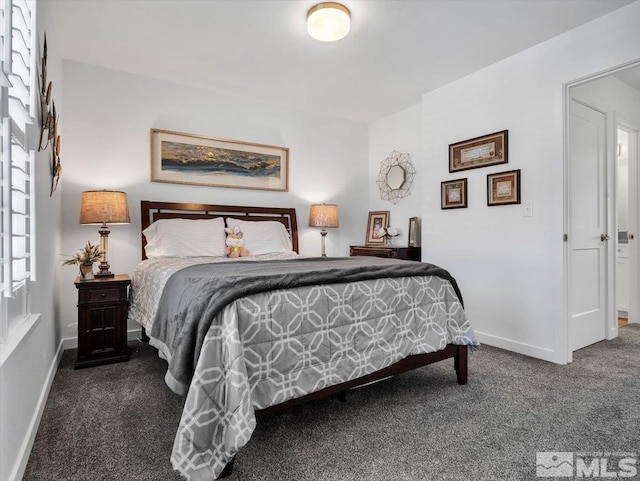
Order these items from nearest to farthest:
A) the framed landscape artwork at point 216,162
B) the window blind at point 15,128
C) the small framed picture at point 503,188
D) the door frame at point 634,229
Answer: the window blind at point 15,128 → the small framed picture at point 503,188 → the framed landscape artwork at point 216,162 → the door frame at point 634,229

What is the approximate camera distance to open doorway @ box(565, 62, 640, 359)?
3.09 metres

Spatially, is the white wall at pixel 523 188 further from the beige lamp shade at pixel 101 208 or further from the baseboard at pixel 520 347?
the beige lamp shade at pixel 101 208

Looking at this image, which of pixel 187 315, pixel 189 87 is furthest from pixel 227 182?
pixel 187 315

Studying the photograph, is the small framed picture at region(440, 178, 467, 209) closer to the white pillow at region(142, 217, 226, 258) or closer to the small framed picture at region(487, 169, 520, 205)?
the small framed picture at region(487, 169, 520, 205)

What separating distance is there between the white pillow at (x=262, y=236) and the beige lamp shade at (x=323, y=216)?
520 mm

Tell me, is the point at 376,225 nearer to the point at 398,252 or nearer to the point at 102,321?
the point at 398,252

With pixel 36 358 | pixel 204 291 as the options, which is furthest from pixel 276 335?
pixel 36 358

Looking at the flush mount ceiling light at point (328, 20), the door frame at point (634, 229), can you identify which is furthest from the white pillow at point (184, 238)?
the door frame at point (634, 229)

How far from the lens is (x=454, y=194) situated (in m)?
3.53

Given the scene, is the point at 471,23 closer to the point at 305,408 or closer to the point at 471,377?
the point at 471,377

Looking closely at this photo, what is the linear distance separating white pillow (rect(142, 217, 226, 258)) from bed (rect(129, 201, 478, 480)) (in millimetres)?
494

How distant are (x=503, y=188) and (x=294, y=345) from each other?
7.95 feet

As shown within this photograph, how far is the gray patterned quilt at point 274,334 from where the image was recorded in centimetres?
139

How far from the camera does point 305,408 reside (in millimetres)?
1977
